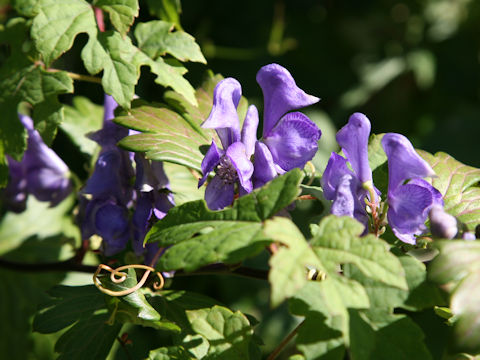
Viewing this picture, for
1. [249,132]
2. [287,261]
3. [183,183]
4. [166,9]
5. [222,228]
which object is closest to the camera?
[287,261]

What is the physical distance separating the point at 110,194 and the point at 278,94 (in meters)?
0.43

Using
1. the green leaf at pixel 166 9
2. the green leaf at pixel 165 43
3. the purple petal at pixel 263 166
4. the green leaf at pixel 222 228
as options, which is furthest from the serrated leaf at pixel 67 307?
the green leaf at pixel 166 9

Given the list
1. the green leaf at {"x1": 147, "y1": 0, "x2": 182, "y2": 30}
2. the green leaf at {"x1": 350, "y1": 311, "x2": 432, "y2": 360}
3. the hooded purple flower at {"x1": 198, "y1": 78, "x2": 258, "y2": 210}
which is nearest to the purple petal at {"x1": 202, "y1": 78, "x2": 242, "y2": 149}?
the hooded purple flower at {"x1": 198, "y1": 78, "x2": 258, "y2": 210}

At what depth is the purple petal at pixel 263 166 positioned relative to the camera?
1010 mm

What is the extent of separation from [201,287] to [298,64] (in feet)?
3.75

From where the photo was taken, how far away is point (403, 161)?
0.95m

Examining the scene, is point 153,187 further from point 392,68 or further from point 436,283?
point 392,68

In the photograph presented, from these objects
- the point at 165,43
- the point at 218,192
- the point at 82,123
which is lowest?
the point at 82,123

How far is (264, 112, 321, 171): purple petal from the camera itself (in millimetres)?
1015

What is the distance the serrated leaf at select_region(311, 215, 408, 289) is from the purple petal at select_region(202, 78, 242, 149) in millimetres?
274

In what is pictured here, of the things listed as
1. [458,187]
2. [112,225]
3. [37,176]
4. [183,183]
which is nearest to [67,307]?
[112,225]

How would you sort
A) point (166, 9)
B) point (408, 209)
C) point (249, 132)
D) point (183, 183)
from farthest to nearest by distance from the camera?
point (166, 9) → point (183, 183) → point (249, 132) → point (408, 209)

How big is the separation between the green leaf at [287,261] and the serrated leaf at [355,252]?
2cm

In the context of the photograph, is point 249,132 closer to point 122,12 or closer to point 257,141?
point 257,141
